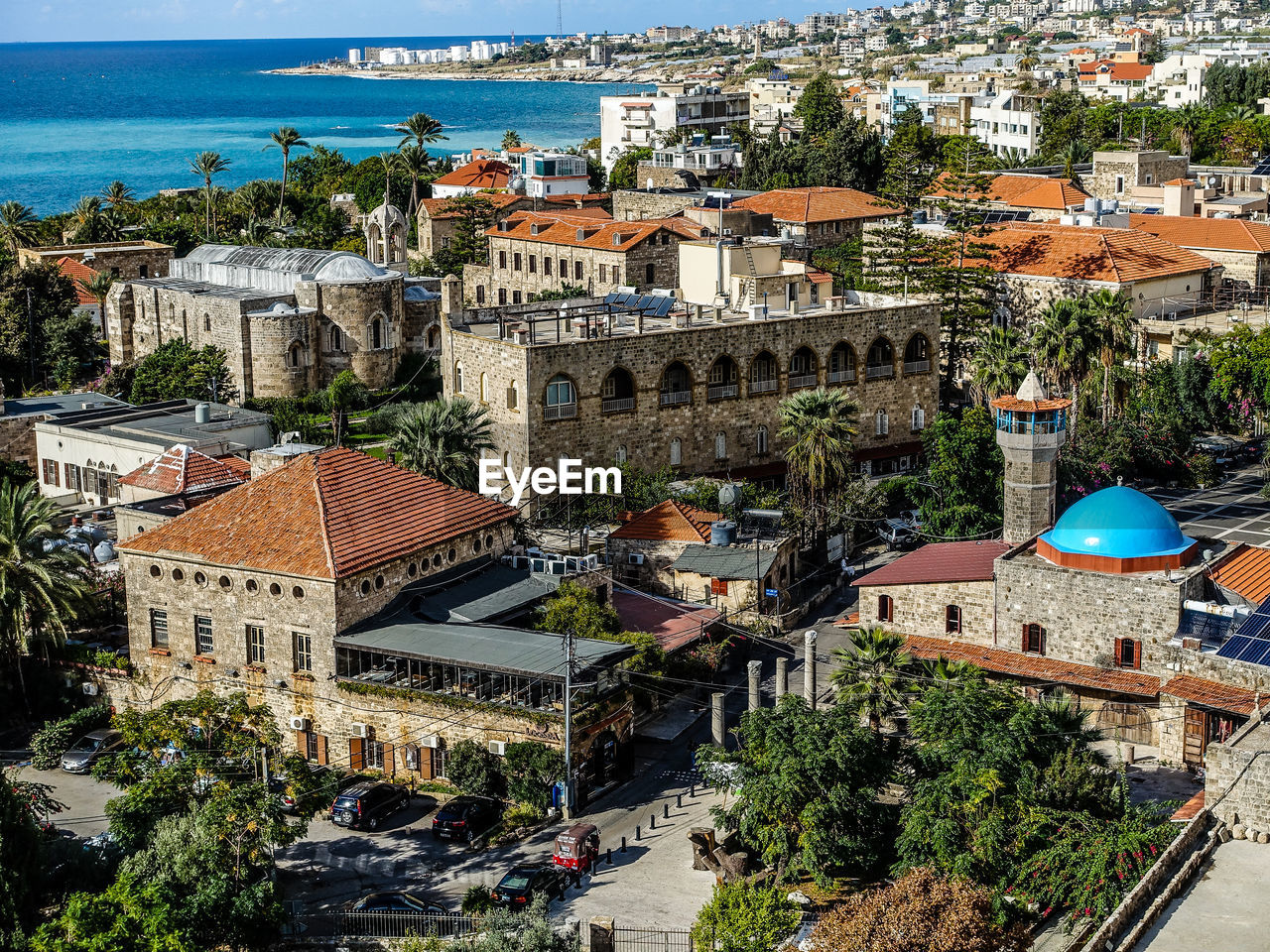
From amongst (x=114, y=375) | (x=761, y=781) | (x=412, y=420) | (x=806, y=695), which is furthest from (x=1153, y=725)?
(x=114, y=375)

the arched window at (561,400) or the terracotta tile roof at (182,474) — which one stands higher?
the arched window at (561,400)

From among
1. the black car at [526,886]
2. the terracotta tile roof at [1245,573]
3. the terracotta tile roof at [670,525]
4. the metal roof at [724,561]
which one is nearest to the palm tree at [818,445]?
the terracotta tile roof at [670,525]

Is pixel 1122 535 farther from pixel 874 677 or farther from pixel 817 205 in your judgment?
pixel 817 205

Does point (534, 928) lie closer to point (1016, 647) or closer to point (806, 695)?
point (806, 695)

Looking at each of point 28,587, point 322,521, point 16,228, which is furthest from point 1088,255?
point 16,228

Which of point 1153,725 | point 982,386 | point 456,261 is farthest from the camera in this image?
point 456,261

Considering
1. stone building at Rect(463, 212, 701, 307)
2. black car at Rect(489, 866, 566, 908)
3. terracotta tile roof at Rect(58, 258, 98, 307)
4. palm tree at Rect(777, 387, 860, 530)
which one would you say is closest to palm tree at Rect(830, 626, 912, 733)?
black car at Rect(489, 866, 566, 908)

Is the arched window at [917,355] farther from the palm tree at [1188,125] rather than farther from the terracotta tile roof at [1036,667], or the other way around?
the palm tree at [1188,125]
